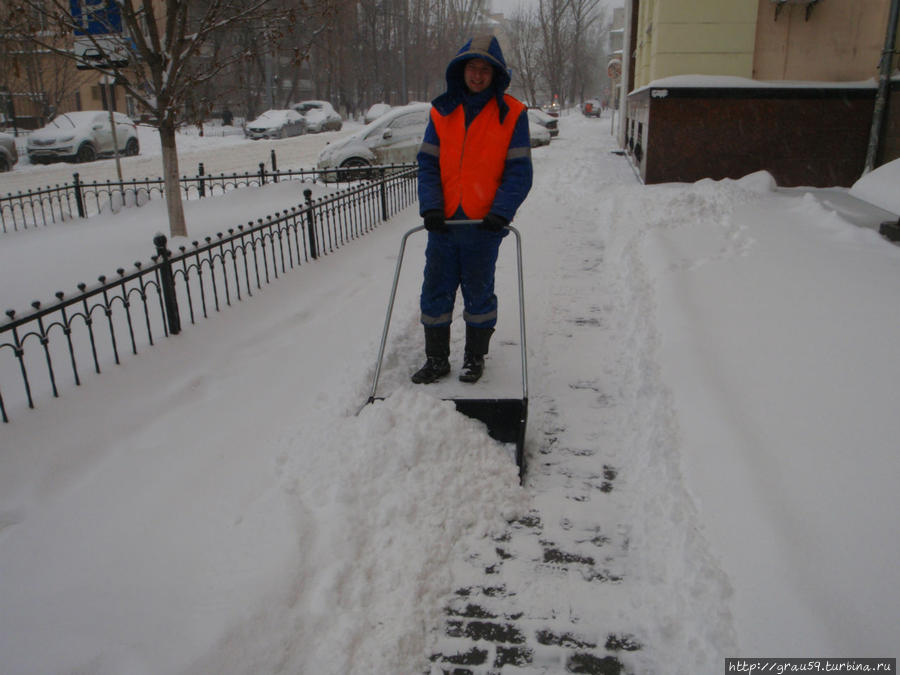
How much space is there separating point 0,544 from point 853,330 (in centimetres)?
467

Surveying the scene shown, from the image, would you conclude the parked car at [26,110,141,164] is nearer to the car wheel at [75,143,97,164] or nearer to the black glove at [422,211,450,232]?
the car wheel at [75,143,97,164]

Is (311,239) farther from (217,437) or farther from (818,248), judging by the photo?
(818,248)

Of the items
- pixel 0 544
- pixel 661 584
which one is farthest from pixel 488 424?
pixel 0 544

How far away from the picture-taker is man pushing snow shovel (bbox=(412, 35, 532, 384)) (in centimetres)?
379

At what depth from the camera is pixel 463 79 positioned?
385 centimetres

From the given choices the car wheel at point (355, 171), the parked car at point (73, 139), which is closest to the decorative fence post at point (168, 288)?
the car wheel at point (355, 171)

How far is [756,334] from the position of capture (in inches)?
175

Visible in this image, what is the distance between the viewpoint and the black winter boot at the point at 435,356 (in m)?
4.15

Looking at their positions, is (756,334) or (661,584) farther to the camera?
(756,334)

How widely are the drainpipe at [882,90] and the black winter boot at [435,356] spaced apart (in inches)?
340

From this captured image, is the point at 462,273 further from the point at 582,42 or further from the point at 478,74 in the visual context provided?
the point at 582,42

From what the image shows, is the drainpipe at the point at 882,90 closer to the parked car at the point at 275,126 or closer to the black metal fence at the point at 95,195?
the black metal fence at the point at 95,195

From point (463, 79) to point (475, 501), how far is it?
2316 mm

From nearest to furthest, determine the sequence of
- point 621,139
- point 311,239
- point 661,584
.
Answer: point 661,584 < point 311,239 < point 621,139
